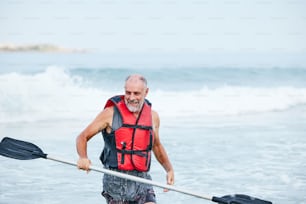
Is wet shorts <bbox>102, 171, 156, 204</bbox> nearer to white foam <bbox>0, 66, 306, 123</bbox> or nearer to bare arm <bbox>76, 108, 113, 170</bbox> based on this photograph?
bare arm <bbox>76, 108, 113, 170</bbox>

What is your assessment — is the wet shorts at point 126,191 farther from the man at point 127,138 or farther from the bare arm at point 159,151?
the bare arm at point 159,151

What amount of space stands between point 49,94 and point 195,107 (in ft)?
9.12

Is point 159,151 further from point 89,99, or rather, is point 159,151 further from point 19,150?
point 89,99

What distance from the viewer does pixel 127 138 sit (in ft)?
13.2

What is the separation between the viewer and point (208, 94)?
1419 centimetres

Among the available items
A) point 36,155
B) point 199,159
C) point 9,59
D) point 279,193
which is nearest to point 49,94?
point 9,59

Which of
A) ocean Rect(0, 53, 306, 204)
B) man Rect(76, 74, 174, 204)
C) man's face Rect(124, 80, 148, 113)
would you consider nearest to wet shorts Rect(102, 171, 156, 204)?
man Rect(76, 74, 174, 204)

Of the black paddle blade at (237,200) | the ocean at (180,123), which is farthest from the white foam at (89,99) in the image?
the black paddle blade at (237,200)

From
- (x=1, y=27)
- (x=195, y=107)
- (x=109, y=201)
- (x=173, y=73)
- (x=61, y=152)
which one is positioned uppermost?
(x=1, y=27)

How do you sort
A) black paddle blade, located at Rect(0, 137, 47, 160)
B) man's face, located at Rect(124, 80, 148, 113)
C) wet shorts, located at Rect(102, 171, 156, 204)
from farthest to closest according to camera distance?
black paddle blade, located at Rect(0, 137, 47, 160)
wet shorts, located at Rect(102, 171, 156, 204)
man's face, located at Rect(124, 80, 148, 113)

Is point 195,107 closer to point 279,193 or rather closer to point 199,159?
point 199,159

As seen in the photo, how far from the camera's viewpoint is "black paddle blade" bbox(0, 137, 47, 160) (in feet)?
15.1

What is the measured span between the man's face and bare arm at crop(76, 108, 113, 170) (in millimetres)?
117

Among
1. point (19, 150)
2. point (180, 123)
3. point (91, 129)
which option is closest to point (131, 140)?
point (91, 129)
